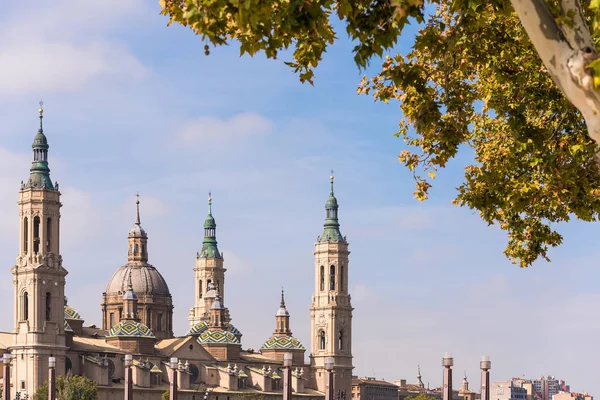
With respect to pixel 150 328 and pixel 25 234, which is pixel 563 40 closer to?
pixel 25 234

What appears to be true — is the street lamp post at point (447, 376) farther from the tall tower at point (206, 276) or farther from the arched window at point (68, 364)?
the tall tower at point (206, 276)

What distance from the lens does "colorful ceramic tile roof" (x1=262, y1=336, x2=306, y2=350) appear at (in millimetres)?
Result: 133250

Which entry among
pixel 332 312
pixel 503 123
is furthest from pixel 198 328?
pixel 503 123

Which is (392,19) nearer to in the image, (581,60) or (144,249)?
(581,60)

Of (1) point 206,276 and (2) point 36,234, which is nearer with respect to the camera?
(2) point 36,234


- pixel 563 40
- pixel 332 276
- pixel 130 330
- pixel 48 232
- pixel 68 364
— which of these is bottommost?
pixel 68 364

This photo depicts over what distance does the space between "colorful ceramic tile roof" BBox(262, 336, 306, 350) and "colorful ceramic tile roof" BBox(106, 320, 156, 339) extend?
20075mm

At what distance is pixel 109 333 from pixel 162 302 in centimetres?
1462

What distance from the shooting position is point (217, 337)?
127m

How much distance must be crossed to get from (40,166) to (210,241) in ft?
151

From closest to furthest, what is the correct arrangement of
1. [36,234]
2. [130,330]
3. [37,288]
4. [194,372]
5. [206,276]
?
[37,288]
[36,234]
[130,330]
[194,372]
[206,276]

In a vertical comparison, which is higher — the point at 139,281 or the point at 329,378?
the point at 139,281

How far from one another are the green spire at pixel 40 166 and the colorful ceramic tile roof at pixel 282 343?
39.0 meters

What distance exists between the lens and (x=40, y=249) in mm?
103188
